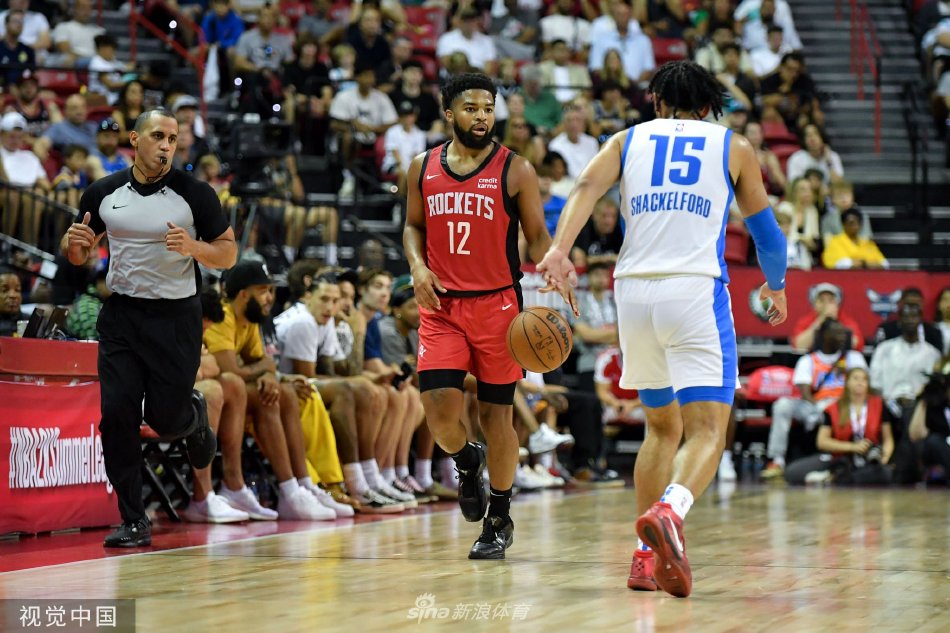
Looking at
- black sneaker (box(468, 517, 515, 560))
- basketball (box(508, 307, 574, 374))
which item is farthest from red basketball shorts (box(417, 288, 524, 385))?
black sneaker (box(468, 517, 515, 560))

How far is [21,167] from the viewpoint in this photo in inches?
508

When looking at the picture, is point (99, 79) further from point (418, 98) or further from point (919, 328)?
point (919, 328)

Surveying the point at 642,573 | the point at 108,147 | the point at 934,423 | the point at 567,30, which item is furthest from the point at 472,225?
the point at 567,30

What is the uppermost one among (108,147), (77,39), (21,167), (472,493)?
(77,39)

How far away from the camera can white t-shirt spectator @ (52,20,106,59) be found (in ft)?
54.2

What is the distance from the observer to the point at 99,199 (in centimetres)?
677

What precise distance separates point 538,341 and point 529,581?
107 centimetres

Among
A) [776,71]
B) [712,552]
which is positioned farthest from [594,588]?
[776,71]

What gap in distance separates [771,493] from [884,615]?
23.1ft

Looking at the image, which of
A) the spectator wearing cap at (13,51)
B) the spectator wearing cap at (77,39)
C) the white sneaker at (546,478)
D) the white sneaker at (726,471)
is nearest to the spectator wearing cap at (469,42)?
the spectator wearing cap at (77,39)

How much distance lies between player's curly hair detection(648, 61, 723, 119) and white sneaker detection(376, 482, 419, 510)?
4499 millimetres

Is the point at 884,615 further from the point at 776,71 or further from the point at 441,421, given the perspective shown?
the point at 776,71

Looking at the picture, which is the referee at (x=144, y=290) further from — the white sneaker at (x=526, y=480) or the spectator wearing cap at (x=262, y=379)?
the white sneaker at (x=526, y=480)

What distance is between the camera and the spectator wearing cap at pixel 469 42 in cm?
1820
